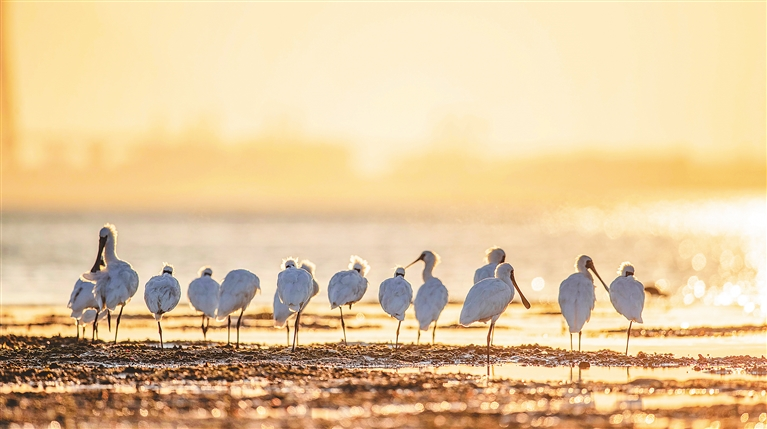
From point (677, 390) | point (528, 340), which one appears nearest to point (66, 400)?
point (677, 390)

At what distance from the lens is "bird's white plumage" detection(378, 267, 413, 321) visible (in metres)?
20.0

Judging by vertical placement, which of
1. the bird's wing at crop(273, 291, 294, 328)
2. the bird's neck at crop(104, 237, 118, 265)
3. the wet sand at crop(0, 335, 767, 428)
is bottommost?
the wet sand at crop(0, 335, 767, 428)

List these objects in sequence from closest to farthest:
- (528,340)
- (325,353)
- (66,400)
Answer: (66,400) → (325,353) → (528,340)

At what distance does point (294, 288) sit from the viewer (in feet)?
64.1

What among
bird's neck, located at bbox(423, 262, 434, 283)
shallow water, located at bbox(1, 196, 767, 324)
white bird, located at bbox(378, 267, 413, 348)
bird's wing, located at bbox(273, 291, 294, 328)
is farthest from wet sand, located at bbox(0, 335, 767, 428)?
shallow water, located at bbox(1, 196, 767, 324)

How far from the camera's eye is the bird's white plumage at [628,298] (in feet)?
62.1

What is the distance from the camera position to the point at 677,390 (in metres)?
14.5

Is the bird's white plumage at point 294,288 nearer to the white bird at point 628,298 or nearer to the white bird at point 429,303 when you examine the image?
the white bird at point 429,303

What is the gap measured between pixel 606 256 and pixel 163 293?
5239 cm

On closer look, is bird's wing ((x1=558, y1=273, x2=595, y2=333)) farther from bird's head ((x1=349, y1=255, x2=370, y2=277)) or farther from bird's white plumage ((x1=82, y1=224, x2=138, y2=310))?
bird's white plumage ((x1=82, y1=224, x2=138, y2=310))

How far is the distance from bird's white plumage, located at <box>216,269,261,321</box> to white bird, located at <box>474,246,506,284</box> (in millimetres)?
4966

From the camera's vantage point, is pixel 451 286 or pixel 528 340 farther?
pixel 451 286

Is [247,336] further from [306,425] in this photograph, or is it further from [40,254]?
[40,254]

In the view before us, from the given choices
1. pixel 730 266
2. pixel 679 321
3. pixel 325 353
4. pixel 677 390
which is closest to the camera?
pixel 677 390
